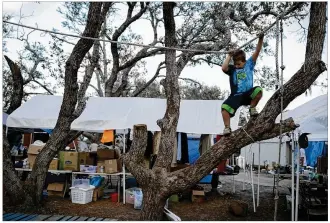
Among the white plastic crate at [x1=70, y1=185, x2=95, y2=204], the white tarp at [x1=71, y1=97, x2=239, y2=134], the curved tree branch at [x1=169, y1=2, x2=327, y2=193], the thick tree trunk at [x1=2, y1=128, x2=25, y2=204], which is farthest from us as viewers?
the white tarp at [x1=71, y1=97, x2=239, y2=134]

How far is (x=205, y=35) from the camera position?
42.7 feet

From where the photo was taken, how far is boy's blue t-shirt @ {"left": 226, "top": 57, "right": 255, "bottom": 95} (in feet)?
12.3

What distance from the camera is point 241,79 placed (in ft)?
12.3

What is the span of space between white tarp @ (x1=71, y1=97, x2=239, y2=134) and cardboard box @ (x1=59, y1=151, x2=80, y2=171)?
95 centimetres

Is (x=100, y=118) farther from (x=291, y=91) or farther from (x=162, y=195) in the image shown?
(x=291, y=91)

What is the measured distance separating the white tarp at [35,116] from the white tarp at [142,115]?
991 millimetres

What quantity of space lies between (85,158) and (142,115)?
2047 mm

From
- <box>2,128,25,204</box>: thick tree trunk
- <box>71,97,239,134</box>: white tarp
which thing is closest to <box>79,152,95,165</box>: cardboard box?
<box>71,97,239,134</box>: white tarp

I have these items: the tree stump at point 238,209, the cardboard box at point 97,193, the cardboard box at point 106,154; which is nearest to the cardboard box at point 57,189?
the cardboard box at point 97,193

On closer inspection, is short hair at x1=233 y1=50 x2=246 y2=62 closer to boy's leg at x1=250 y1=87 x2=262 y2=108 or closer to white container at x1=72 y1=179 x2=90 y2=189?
boy's leg at x1=250 y1=87 x2=262 y2=108

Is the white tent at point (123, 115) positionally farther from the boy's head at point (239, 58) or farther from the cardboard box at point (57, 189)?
the boy's head at point (239, 58)

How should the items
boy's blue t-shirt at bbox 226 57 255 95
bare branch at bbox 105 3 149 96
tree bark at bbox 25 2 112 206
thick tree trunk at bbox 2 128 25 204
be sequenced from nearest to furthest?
boy's blue t-shirt at bbox 226 57 255 95
thick tree trunk at bbox 2 128 25 204
tree bark at bbox 25 2 112 206
bare branch at bbox 105 3 149 96

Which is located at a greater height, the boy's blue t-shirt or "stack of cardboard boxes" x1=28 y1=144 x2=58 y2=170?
the boy's blue t-shirt

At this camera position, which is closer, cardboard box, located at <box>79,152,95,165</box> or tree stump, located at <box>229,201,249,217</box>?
tree stump, located at <box>229,201,249,217</box>
